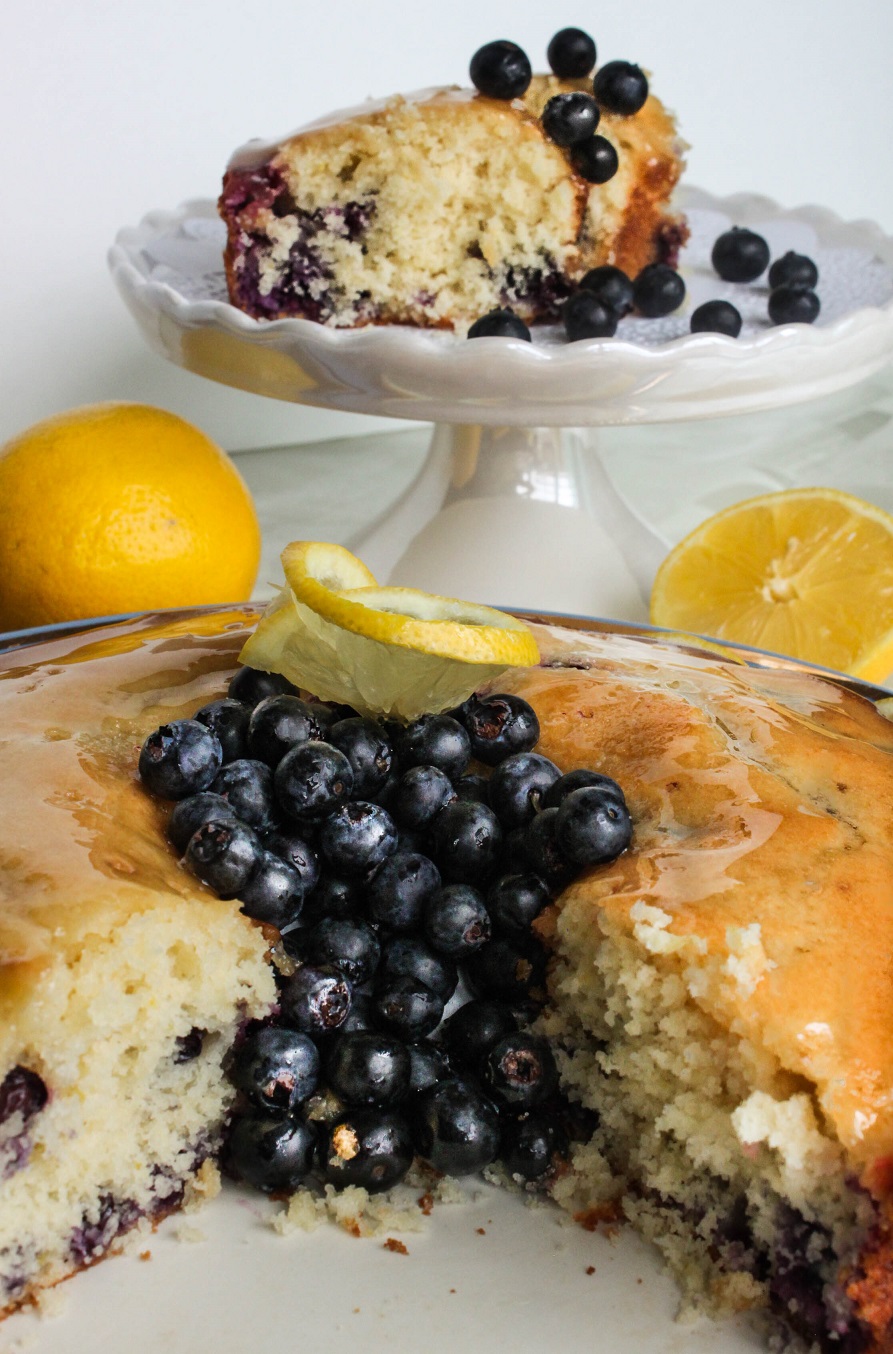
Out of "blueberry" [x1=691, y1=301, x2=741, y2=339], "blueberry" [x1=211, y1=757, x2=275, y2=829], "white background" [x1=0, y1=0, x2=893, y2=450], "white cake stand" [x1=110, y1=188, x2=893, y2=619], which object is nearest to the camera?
"blueberry" [x1=211, y1=757, x2=275, y2=829]

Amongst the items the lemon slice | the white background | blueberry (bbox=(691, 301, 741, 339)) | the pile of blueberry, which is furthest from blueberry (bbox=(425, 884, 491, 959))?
the white background

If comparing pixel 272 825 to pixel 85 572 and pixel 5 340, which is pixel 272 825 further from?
pixel 5 340

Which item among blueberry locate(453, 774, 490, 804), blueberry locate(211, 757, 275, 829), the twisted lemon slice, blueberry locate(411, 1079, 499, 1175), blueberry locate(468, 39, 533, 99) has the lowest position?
blueberry locate(411, 1079, 499, 1175)

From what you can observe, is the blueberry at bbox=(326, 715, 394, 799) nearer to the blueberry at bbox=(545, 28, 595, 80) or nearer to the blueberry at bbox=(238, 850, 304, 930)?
the blueberry at bbox=(238, 850, 304, 930)

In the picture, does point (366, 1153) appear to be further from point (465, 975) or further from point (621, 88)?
point (621, 88)

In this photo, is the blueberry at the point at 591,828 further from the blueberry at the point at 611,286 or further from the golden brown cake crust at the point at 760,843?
the blueberry at the point at 611,286

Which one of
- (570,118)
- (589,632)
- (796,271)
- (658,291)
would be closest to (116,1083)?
(589,632)

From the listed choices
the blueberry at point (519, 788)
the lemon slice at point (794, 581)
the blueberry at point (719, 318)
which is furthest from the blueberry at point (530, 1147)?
the blueberry at point (719, 318)
